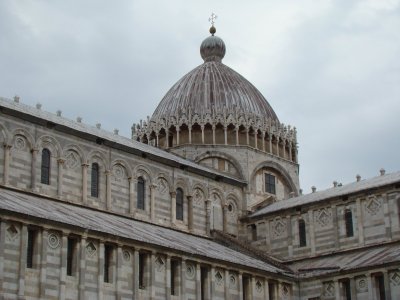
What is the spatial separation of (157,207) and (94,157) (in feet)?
15.8

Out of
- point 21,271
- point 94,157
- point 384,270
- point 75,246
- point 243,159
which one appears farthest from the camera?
point 243,159

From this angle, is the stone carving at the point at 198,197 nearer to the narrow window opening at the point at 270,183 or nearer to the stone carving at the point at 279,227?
the stone carving at the point at 279,227

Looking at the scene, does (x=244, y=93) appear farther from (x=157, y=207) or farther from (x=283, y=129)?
(x=157, y=207)

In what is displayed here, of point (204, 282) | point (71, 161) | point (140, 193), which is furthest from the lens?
point (140, 193)

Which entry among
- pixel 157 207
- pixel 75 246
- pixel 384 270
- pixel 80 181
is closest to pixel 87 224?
pixel 75 246

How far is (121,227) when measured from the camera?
3891cm

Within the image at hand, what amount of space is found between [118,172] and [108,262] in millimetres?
9908

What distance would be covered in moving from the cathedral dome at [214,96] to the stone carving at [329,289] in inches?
630

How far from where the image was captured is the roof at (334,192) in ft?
150

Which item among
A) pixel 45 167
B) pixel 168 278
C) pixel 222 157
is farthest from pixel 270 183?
pixel 168 278

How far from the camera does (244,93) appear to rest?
2292 inches

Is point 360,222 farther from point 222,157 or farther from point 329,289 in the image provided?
point 222,157

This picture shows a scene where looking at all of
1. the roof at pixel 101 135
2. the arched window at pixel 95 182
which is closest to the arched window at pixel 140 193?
the roof at pixel 101 135

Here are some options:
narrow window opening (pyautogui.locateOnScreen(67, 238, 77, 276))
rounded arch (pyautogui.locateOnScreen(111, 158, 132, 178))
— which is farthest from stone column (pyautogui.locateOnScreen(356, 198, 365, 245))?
narrow window opening (pyautogui.locateOnScreen(67, 238, 77, 276))
